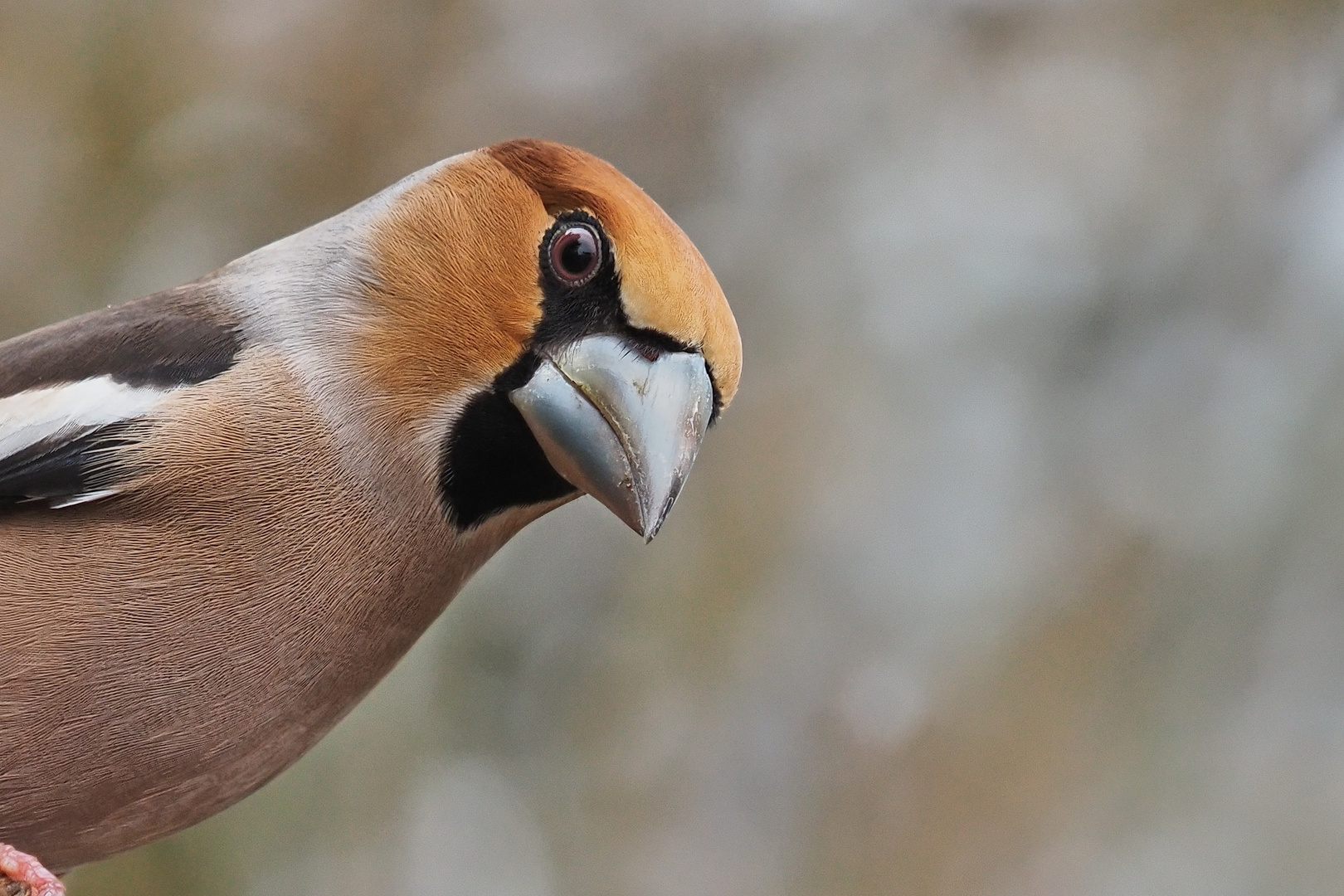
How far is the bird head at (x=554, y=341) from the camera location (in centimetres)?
116

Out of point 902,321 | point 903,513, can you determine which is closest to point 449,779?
point 903,513

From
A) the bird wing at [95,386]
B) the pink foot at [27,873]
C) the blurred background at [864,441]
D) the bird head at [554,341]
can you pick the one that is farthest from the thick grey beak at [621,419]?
the blurred background at [864,441]

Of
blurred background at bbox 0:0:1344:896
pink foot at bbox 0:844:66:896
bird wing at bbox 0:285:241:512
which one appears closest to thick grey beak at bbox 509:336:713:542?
bird wing at bbox 0:285:241:512

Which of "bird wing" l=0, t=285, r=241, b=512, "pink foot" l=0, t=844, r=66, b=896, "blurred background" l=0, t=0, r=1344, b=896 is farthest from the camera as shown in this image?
"blurred background" l=0, t=0, r=1344, b=896

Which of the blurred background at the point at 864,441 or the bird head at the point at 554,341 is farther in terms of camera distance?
the blurred background at the point at 864,441

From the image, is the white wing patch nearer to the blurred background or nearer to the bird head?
the bird head

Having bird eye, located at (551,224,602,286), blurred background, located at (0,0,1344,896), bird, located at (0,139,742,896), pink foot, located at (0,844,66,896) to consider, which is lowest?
pink foot, located at (0,844,66,896)

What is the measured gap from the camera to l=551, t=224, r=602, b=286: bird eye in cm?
121

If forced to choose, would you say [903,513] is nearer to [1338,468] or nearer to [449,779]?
[1338,468]

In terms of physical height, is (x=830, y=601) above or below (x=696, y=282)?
above

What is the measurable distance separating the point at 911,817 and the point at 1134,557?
32.3 inches

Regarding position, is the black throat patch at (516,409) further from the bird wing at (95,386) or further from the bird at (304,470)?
the bird wing at (95,386)

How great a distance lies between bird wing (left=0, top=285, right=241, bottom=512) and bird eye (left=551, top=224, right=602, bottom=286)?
0.34 m

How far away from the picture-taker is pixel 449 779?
10.0 feet
